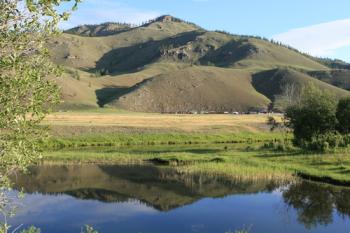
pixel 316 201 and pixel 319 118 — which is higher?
pixel 319 118

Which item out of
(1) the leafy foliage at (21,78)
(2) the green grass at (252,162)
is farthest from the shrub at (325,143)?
(1) the leafy foliage at (21,78)

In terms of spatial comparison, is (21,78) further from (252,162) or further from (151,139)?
(151,139)

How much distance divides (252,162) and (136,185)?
15999mm

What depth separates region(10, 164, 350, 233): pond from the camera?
118 feet

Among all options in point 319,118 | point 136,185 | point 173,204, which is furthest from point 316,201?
point 319,118

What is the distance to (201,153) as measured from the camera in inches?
2849

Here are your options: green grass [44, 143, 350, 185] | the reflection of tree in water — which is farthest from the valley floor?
the reflection of tree in water

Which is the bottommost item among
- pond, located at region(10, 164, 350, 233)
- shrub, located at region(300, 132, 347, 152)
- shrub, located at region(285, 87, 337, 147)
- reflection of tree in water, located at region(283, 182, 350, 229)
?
pond, located at region(10, 164, 350, 233)

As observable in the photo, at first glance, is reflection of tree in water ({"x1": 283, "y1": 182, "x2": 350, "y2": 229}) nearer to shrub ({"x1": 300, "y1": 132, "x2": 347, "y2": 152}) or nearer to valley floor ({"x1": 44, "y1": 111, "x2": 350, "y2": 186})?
valley floor ({"x1": 44, "y1": 111, "x2": 350, "y2": 186})

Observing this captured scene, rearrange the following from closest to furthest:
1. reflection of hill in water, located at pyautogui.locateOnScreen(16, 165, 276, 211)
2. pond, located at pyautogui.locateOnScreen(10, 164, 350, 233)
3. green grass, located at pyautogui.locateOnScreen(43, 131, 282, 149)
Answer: pond, located at pyautogui.locateOnScreen(10, 164, 350, 233) → reflection of hill in water, located at pyautogui.locateOnScreen(16, 165, 276, 211) → green grass, located at pyautogui.locateOnScreen(43, 131, 282, 149)

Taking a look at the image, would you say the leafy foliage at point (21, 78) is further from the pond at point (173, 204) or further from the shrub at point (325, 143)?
the shrub at point (325, 143)

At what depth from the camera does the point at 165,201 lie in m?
43.9

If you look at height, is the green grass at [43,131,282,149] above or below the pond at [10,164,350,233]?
above

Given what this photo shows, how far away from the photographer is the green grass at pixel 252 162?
2020 inches
